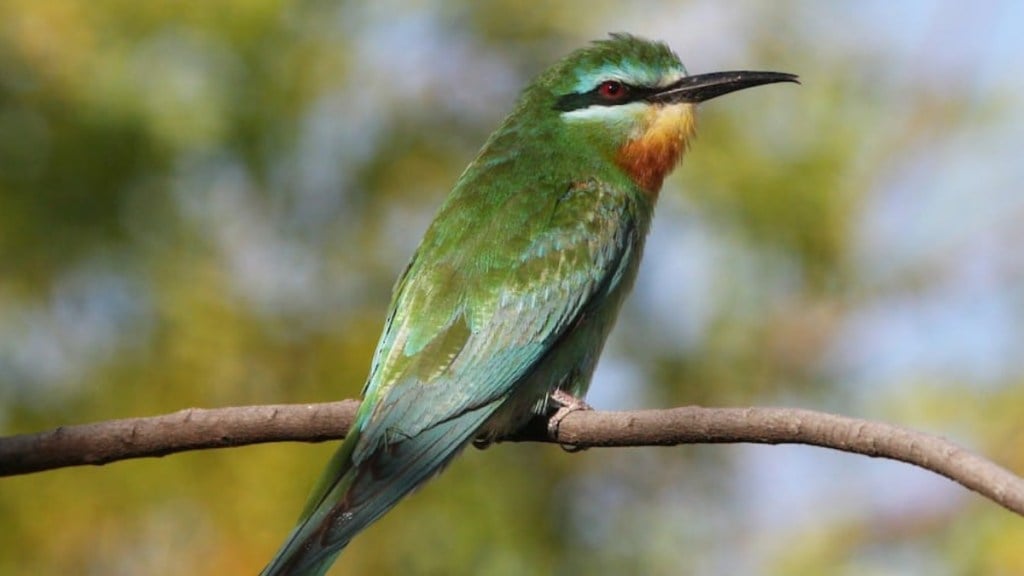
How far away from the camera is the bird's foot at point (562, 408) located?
3.70 m

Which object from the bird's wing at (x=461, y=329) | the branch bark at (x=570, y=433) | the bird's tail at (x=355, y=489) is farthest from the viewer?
the bird's wing at (x=461, y=329)

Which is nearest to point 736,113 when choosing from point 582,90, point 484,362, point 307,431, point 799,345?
point 799,345

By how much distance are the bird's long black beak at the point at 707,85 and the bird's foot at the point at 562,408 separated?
1013 millimetres

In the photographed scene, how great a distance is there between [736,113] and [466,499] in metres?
1.86

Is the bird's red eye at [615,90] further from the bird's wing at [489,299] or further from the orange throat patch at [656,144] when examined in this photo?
the bird's wing at [489,299]

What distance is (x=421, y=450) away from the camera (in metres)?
3.63

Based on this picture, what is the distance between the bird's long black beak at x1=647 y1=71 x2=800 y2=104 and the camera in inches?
179

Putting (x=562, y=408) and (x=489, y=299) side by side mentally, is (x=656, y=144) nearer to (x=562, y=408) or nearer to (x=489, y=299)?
(x=489, y=299)

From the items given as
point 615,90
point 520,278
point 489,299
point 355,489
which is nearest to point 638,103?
point 615,90

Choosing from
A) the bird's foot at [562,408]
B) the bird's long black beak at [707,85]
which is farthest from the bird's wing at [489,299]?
the bird's long black beak at [707,85]

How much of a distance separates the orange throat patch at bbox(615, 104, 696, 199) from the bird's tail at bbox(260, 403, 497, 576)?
109 centimetres

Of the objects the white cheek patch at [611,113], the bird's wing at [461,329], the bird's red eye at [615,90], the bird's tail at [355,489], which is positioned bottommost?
the bird's tail at [355,489]

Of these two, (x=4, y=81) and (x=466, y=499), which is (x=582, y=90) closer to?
(x=466, y=499)

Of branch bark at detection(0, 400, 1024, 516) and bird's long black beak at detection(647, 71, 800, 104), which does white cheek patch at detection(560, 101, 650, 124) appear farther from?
branch bark at detection(0, 400, 1024, 516)
